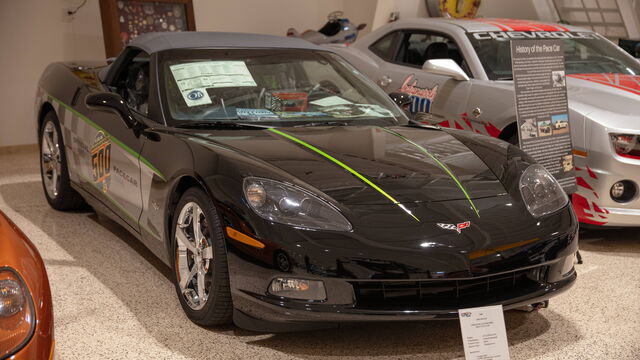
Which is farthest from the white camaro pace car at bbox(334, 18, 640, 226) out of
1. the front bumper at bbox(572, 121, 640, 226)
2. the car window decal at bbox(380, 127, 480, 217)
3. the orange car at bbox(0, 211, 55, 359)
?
the orange car at bbox(0, 211, 55, 359)

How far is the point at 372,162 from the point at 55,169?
2.37 m

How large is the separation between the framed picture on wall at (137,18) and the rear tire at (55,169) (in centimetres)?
205

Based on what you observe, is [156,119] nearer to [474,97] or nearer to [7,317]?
[7,317]

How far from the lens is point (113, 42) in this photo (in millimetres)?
6672

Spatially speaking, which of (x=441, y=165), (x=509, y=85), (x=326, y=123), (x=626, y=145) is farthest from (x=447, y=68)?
(x=441, y=165)

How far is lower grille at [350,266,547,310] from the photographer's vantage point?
2.54 metres

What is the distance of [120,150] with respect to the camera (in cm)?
356

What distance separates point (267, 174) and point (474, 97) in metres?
2.37

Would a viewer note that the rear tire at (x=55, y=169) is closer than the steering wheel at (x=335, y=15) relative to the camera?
Yes

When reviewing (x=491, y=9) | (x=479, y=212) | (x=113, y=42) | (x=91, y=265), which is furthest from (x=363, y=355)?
(x=491, y=9)

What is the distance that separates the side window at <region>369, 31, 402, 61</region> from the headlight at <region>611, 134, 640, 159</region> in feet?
6.73

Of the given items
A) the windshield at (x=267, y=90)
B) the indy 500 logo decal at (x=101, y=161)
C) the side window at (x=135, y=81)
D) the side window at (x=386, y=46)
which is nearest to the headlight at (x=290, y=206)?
the windshield at (x=267, y=90)

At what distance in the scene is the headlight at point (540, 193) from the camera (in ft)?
9.45

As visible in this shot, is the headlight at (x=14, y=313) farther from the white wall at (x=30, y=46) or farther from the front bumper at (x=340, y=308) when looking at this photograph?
the white wall at (x=30, y=46)
